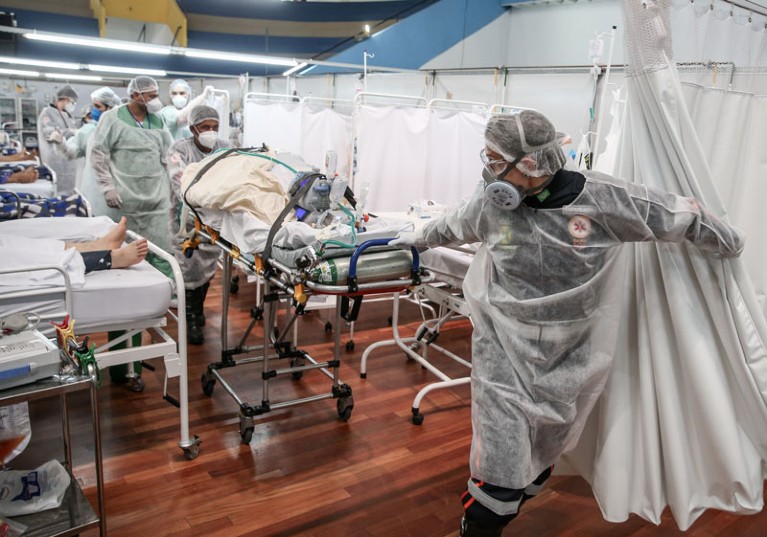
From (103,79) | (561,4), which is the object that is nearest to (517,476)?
(561,4)

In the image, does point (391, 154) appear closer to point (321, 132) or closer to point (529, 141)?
point (321, 132)

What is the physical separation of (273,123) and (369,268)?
3.55 m

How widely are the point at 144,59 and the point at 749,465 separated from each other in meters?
8.15

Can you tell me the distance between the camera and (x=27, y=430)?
6.78 ft

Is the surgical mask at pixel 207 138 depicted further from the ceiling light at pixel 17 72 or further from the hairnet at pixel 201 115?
the ceiling light at pixel 17 72

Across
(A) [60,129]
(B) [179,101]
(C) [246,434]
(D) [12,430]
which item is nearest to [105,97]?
(B) [179,101]

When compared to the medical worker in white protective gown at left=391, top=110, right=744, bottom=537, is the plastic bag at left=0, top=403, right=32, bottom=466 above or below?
below

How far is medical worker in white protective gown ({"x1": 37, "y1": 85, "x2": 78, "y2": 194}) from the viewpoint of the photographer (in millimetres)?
6535

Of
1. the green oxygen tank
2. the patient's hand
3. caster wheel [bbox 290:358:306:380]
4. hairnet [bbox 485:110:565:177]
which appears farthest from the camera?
A: the patient's hand

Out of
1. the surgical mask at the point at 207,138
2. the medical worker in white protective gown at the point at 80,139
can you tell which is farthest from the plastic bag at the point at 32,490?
the medical worker in white protective gown at the point at 80,139

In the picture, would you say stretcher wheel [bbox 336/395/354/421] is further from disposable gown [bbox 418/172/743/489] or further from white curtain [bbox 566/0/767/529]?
white curtain [bbox 566/0/767/529]

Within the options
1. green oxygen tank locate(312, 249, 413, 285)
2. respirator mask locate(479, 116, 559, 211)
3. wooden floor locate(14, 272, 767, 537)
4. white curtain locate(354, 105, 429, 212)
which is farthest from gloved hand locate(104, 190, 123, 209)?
respirator mask locate(479, 116, 559, 211)

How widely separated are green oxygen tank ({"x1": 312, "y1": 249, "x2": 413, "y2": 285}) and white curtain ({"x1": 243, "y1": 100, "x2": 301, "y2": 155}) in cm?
337

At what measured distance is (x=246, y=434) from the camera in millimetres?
2686
